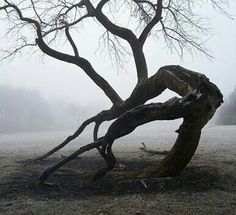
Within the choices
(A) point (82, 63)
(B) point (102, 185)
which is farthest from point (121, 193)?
(A) point (82, 63)

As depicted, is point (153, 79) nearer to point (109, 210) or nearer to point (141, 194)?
point (141, 194)

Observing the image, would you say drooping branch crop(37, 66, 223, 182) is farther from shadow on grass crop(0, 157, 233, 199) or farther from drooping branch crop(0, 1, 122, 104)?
drooping branch crop(0, 1, 122, 104)

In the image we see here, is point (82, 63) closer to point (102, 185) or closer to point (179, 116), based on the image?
point (102, 185)

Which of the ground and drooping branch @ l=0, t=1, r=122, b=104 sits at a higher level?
drooping branch @ l=0, t=1, r=122, b=104

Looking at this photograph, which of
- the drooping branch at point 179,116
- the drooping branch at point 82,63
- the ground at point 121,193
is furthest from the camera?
the drooping branch at point 82,63

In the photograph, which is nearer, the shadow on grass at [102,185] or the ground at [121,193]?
the ground at [121,193]

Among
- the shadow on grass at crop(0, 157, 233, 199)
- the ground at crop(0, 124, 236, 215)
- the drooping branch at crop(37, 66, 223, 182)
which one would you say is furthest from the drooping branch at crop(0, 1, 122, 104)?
the drooping branch at crop(37, 66, 223, 182)

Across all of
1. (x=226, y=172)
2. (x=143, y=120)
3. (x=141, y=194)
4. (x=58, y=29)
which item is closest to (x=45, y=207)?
(x=141, y=194)

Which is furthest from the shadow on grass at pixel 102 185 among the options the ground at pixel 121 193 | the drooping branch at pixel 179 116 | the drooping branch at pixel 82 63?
the drooping branch at pixel 82 63

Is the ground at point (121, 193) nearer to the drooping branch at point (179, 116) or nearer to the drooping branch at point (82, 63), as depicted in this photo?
the drooping branch at point (179, 116)

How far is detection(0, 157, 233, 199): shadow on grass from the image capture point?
621cm

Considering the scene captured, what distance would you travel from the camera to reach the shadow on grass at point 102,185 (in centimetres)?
621

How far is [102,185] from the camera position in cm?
670

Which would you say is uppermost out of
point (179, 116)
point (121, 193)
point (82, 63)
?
point (82, 63)
